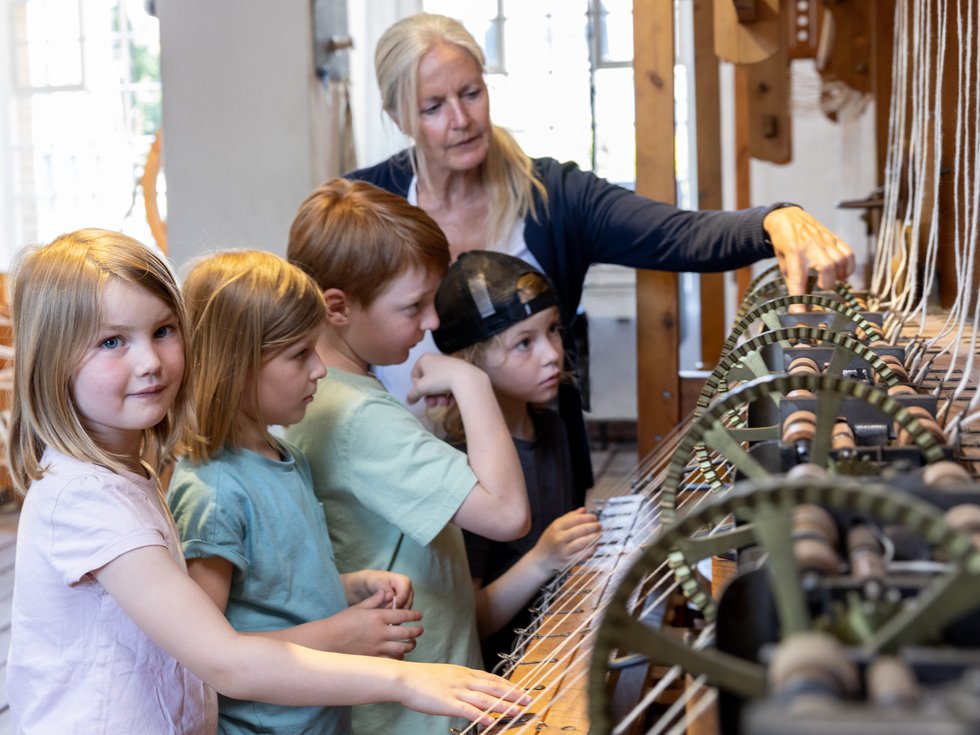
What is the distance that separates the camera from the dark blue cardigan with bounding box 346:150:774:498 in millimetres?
2047

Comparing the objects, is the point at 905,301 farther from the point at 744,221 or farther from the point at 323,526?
the point at 323,526

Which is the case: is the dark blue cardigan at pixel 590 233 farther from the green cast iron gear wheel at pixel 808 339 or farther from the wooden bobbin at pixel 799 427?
the wooden bobbin at pixel 799 427

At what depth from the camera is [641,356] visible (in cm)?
247

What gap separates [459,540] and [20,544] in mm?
653

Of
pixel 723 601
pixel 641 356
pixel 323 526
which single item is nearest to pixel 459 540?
pixel 323 526

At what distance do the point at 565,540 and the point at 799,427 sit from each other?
0.79m

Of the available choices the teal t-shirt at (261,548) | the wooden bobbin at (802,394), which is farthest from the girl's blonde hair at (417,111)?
the wooden bobbin at (802,394)

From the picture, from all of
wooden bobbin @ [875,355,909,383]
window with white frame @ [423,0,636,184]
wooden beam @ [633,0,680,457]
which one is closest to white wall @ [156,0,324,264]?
wooden beam @ [633,0,680,457]

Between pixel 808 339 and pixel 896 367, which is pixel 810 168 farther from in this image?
pixel 808 339

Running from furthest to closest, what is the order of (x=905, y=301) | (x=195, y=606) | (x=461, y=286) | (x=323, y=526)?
1. (x=905, y=301)
2. (x=461, y=286)
3. (x=323, y=526)
4. (x=195, y=606)

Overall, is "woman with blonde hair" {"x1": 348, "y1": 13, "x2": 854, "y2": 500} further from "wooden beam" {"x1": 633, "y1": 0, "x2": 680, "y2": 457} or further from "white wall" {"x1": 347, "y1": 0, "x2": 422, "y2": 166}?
"white wall" {"x1": 347, "y1": 0, "x2": 422, "y2": 166}

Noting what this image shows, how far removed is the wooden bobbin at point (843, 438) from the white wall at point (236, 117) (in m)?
2.52

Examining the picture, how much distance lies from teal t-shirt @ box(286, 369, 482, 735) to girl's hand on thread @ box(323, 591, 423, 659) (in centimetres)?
15

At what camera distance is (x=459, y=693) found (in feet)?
3.62
